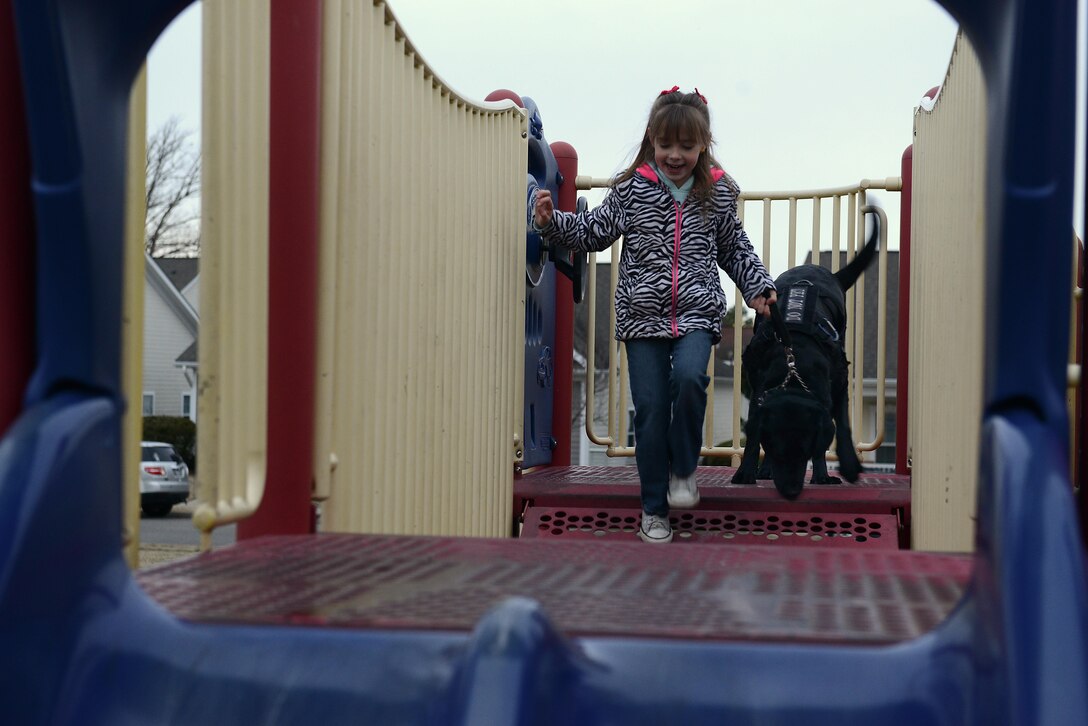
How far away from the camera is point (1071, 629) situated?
2.98 ft

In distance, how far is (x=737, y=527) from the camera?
126 inches

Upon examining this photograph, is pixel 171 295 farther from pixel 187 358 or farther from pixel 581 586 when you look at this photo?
pixel 581 586

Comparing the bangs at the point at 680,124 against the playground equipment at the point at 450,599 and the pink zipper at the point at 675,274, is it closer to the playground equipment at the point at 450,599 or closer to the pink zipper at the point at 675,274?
the pink zipper at the point at 675,274

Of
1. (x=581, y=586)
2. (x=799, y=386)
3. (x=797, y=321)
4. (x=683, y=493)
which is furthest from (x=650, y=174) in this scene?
(x=581, y=586)

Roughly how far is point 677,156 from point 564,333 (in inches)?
47.0

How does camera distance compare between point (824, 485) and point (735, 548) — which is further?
point (824, 485)

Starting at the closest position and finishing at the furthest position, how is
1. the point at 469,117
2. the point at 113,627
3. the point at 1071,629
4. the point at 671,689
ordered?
the point at 1071,629 < the point at 671,689 < the point at 113,627 < the point at 469,117

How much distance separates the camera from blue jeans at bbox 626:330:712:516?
3.17 meters

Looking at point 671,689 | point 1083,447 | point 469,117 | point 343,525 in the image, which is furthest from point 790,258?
point 671,689

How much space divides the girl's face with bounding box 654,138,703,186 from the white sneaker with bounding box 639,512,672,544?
101 centimetres

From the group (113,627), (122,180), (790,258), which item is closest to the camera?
(113,627)

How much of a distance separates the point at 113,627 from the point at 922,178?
2654 millimetres

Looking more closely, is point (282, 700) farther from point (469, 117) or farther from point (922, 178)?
point (922, 178)

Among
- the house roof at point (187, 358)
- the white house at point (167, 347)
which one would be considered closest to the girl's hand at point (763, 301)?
the house roof at point (187, 358)
